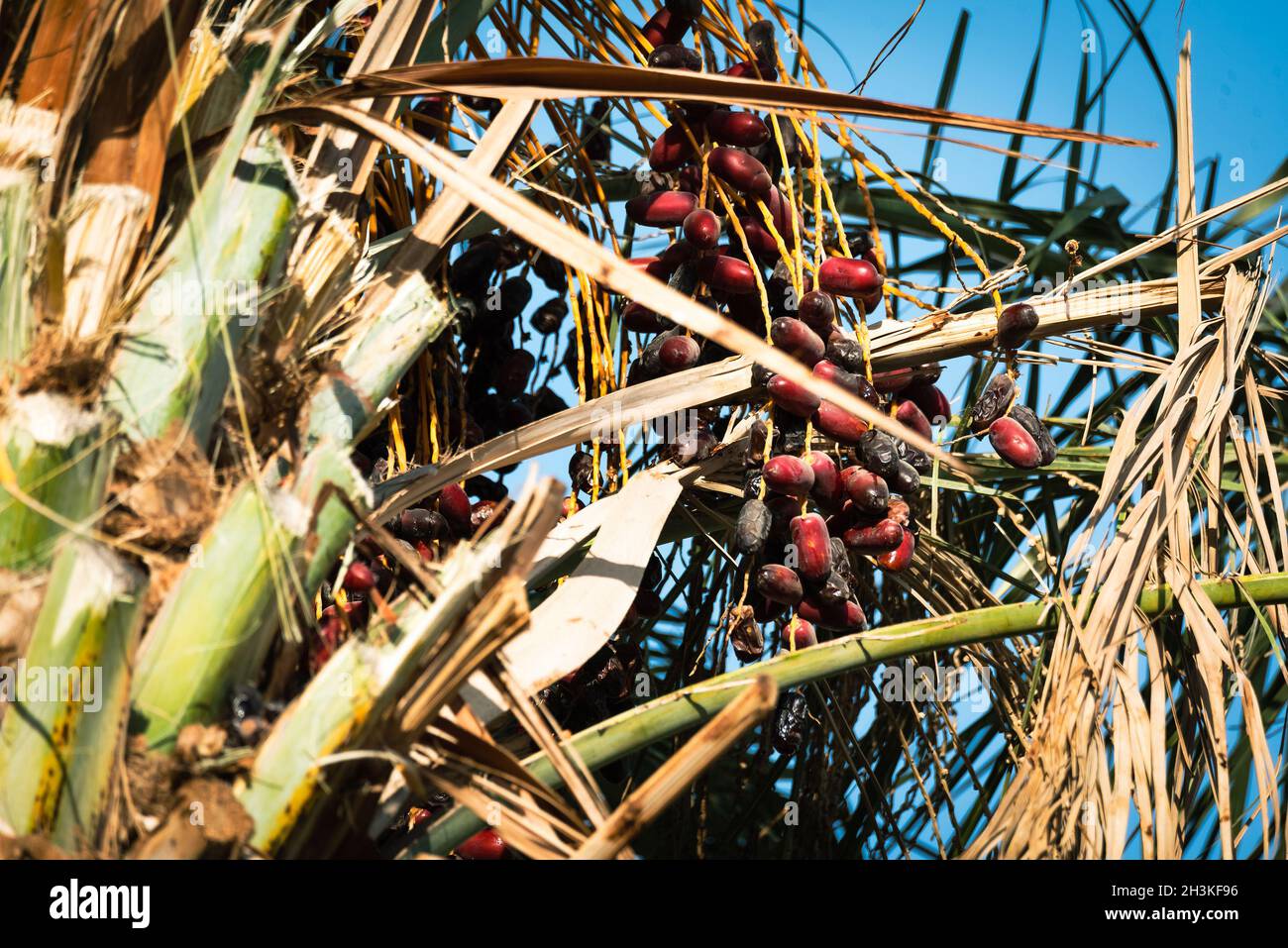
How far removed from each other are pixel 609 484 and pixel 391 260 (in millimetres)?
426

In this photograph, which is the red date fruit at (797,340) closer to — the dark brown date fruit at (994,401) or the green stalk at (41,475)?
the dark brown date fruit at (994,401)

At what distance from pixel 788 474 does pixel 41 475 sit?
637 mm

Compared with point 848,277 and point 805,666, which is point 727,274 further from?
point 805,666

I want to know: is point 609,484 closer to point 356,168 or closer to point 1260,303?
point 356,168

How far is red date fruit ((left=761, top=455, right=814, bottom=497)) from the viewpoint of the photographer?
46.6 inches

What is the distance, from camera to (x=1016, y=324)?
1.27 m

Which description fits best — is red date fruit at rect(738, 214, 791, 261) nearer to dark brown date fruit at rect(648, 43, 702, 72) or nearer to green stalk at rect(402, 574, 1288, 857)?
dark brown date fruit at rect(648, 43, 702, 72)

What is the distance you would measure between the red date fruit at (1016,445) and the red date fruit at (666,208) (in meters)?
0.39

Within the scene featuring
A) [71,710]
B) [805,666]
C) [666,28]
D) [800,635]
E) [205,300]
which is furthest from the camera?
[666,28]

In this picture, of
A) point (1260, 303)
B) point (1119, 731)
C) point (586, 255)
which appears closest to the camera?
point (586, 255)

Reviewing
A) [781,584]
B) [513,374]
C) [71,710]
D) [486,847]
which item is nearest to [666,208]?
[513,374]

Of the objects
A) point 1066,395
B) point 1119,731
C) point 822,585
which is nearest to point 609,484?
point 822,585

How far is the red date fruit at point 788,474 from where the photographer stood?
3.89 ft
